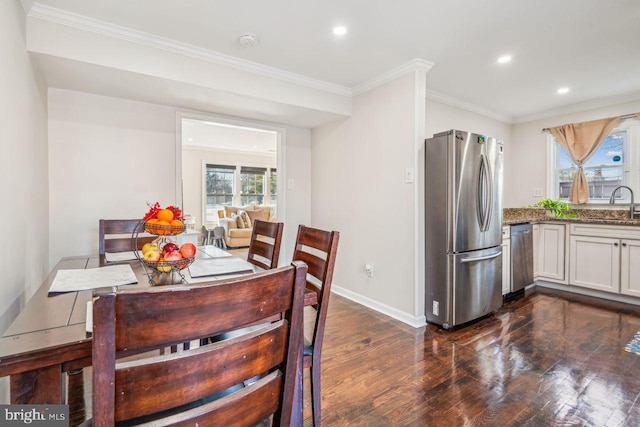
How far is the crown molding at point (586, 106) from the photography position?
12.2ft

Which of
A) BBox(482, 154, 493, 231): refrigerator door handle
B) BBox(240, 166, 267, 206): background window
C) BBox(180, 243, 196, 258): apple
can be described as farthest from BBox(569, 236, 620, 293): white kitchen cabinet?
BBox(240, 166, 267, 206): background window

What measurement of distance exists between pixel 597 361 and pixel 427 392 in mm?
1339

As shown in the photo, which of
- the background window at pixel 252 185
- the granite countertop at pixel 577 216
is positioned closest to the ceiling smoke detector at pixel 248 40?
the granite countertop at pixel 577 216

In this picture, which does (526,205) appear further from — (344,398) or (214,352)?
(214,352)

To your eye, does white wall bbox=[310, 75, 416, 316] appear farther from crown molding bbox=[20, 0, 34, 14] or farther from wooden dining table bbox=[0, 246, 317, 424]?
crown molding bbox=[20, 0, 34, 14]

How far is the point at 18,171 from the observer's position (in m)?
1.73

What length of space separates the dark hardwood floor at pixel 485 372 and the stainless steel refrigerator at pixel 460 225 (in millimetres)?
241

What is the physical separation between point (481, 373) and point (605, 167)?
3.66 m

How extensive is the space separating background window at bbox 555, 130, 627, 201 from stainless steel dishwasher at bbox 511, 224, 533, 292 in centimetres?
121

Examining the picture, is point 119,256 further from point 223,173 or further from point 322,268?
point 223,173

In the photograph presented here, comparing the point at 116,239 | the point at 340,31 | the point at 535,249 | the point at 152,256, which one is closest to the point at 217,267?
the point at 152,256

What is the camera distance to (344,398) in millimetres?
1771

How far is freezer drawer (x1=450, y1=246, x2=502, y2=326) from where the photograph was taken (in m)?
2.69

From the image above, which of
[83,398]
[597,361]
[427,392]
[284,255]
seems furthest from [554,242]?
[83,398]
